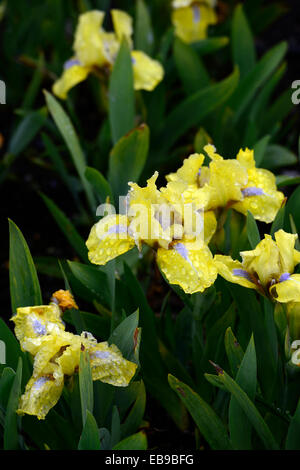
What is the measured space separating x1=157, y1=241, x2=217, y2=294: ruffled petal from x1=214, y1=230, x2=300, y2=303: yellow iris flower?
30 millimetres

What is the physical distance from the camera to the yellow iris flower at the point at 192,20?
8.87 ft

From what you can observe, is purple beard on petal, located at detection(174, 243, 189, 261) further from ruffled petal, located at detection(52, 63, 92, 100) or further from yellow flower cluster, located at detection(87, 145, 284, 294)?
ruffled petal, located at detection(52, 63, 92, 100)

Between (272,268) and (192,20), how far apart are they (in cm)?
180

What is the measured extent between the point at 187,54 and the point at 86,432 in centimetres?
167

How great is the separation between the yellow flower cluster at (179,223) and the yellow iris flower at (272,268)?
2.3 inches

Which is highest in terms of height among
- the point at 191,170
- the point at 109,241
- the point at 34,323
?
the point at 191,170

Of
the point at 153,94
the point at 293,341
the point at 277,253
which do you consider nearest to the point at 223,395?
the point at 293,341

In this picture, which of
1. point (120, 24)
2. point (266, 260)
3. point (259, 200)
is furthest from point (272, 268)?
point (120, 24)

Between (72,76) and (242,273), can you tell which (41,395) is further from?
(72,76)

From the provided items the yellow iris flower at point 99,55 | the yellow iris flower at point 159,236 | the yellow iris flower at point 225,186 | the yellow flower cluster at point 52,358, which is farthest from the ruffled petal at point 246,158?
the yellow iris flower at point 99,55

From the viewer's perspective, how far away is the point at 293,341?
123 cm

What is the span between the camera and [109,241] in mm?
1311

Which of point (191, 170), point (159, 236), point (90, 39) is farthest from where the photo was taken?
point (90, 39)

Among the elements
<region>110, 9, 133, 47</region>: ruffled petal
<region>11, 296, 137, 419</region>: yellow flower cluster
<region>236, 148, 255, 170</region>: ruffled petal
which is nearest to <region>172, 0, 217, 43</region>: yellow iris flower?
<region>110, 9, 133, 47</region>: ruffled petal
